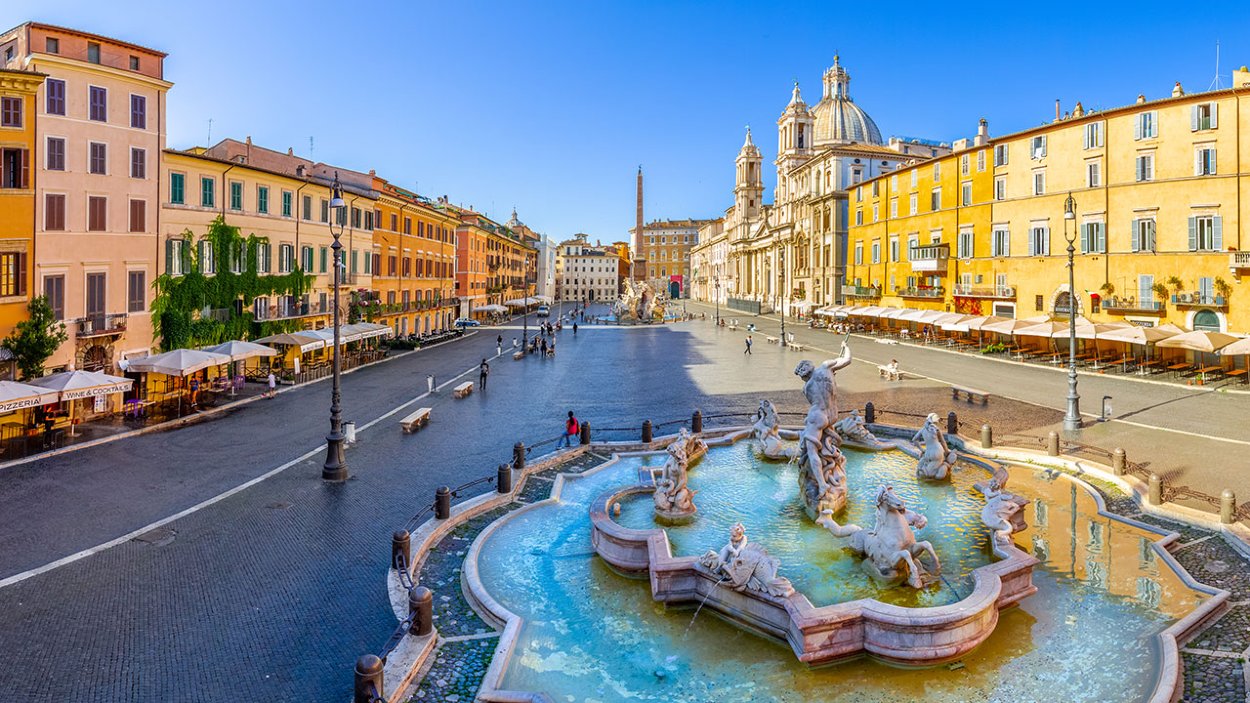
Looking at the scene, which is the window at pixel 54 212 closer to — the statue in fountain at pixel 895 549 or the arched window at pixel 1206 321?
the statue in fountain at pixel 895 549

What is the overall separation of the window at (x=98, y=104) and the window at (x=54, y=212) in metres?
3.10

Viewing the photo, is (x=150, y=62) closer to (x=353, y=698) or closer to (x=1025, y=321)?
(x=353, y=698)

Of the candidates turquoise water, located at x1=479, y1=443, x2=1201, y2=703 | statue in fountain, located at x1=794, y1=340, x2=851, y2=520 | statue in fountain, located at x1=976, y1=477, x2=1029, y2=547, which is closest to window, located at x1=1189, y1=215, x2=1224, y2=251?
turquoise water, located at x1=479, y1=443, x2=1201, y2=703

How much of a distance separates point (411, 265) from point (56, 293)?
28.6 m

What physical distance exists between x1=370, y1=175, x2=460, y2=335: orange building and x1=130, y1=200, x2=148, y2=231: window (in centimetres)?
1677

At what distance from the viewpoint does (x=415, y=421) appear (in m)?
21.4

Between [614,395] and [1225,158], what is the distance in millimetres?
29576

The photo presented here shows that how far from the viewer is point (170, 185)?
27.5 meters

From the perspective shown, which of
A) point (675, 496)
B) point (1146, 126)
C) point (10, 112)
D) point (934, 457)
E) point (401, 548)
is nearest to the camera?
point (401, 548)

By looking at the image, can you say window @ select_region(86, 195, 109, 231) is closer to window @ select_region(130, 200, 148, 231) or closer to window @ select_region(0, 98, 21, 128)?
window @ select_region(130, 200, 148, 231)

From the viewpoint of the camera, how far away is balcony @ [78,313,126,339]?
23141 mm

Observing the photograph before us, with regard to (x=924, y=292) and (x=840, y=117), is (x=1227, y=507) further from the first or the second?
(x=840, y=117)

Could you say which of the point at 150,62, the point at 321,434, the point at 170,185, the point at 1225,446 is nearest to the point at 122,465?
the point at 321,434

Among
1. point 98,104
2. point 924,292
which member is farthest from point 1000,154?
point 98,104
